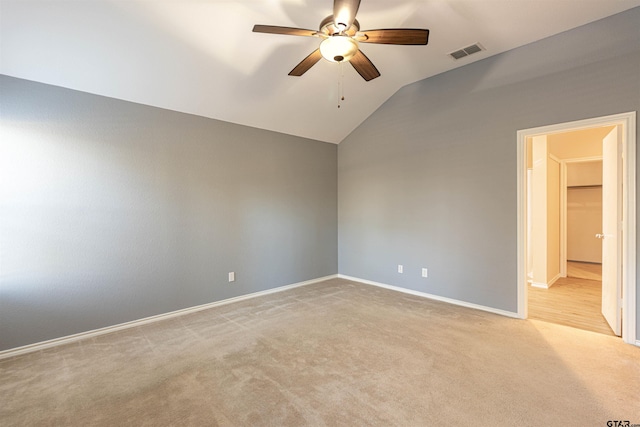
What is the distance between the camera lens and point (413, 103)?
430cm

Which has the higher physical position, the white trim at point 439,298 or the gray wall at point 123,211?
the gray wall at point 123,211

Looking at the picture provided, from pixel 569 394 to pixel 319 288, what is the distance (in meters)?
3.29

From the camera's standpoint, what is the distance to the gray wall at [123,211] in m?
2.63

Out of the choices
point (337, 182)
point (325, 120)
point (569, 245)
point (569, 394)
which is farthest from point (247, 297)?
point (569, 245)

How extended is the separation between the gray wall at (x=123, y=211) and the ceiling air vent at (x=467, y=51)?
2678 mm

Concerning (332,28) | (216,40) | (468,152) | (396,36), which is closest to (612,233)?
(468,152)

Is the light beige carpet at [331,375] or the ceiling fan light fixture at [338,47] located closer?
the light beige carpet at [331,375]

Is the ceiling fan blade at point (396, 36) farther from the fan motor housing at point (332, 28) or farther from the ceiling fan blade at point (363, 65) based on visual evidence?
the ceiling fan blade at point (363, 65)

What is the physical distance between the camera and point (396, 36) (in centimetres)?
211

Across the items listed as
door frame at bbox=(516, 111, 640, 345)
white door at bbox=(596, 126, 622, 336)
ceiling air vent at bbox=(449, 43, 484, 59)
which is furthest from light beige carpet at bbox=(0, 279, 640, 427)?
ceiling air vent at bbox=(449, 43, 484, 59)

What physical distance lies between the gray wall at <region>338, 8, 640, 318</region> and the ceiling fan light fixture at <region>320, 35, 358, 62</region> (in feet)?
7.68

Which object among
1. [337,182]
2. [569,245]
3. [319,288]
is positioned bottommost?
[319,288]

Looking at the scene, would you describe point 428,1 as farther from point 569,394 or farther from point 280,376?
point 280,376

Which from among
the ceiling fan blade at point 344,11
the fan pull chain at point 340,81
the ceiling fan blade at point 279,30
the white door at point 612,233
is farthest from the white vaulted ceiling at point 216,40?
the white door at point 612,233
